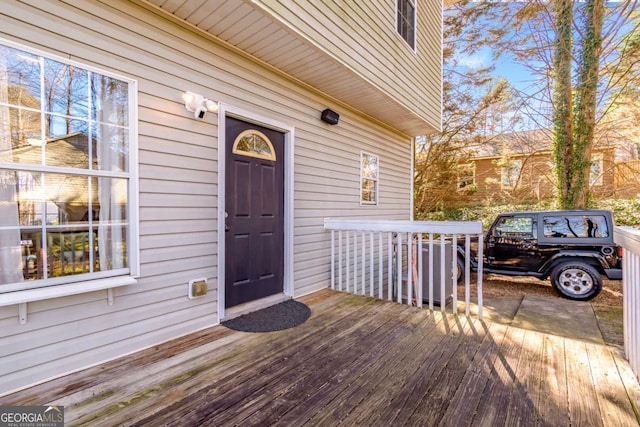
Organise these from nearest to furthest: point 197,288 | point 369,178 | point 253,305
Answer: point 197,288 → point 253,305 → point 369,178

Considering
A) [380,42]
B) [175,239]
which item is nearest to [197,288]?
[175,239]

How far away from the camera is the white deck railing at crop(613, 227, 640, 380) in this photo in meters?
1.95

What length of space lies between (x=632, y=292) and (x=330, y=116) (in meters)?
3.62

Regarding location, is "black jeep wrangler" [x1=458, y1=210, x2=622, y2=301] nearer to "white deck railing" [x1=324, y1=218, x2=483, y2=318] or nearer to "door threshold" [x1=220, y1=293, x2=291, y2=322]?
"white deck railing" [x1=324, y1=218, x2=483, y2=318]

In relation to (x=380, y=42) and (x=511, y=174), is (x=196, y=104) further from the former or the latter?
(x=511, y=174)

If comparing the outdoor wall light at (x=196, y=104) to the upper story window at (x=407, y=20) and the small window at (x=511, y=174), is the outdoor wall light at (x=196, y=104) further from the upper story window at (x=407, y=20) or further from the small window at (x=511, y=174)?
the small window at (x=511, y=174)

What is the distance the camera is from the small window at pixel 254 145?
3.15m

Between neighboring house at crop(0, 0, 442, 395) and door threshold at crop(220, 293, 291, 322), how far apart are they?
2 centimetres

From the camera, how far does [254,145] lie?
3322 millimetres

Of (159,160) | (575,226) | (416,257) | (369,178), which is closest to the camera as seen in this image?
(159,160)

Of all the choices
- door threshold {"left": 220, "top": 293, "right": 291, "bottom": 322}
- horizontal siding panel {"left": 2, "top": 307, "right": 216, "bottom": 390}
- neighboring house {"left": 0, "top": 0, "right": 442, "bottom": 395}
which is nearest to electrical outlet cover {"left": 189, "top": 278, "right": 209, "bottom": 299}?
neighboring house {"left": 0, "top": 0, "right": 442, "bottom": 395}

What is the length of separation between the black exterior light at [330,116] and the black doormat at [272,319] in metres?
2.61

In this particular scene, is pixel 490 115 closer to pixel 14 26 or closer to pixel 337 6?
pixel 337 6

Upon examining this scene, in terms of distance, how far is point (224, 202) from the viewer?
2.94 metres
